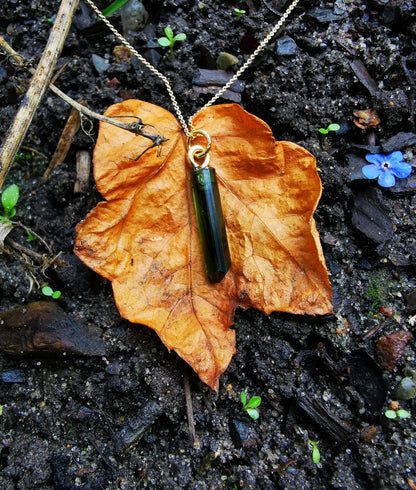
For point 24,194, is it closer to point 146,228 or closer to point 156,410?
point 146,228

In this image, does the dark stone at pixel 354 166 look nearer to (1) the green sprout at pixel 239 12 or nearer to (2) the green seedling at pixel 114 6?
(1) the green sprout at pixel 239 12

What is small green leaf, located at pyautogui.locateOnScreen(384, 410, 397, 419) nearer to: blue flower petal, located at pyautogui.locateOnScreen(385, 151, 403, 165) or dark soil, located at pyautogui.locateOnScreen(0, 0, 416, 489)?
dark soil, located at pyautogui.locateOnScreen(0, 0, 416, 489)

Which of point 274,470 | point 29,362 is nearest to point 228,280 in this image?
point 274,470

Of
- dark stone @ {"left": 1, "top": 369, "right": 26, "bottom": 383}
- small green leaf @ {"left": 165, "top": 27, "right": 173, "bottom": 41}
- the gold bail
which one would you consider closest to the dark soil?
dark stone @ {"left": 1, "top": 369, "right": 26, "bottom": 383}

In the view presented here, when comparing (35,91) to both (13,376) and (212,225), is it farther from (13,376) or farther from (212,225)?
(13,376)

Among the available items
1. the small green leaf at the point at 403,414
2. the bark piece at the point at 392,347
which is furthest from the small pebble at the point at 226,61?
the small green leaf at the point at 403,414

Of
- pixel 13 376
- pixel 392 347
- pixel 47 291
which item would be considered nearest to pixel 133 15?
pixel 47 291
